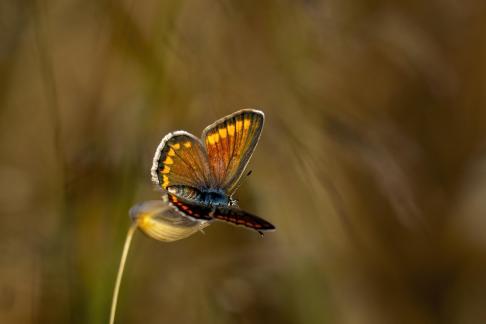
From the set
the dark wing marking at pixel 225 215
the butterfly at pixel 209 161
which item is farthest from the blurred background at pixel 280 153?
the dark wing marking at pixel 225 215

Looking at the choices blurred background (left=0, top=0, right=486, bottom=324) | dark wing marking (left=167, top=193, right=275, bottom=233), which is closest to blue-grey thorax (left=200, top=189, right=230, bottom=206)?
dark wing marking (left=167, top=193, right=275, bottom=233)

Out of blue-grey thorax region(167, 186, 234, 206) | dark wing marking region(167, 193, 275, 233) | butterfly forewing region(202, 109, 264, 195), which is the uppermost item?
butterfly forewing region(202, 109, 264, 195)

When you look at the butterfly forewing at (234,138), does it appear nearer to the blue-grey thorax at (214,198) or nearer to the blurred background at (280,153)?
the blue-grey thorax at (214,198)

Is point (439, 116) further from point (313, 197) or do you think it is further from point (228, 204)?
point (228, 204)

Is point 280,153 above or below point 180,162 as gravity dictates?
above

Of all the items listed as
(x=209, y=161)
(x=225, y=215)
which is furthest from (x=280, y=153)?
(x=225, y=215)

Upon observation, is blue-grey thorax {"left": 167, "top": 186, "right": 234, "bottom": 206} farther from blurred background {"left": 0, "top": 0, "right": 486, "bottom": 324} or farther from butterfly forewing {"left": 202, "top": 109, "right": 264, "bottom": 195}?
blurred background {"left": 0, "top": 0, "right": 486, "bottom": 324}

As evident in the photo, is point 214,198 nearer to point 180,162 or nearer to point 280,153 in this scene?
point 180,162
